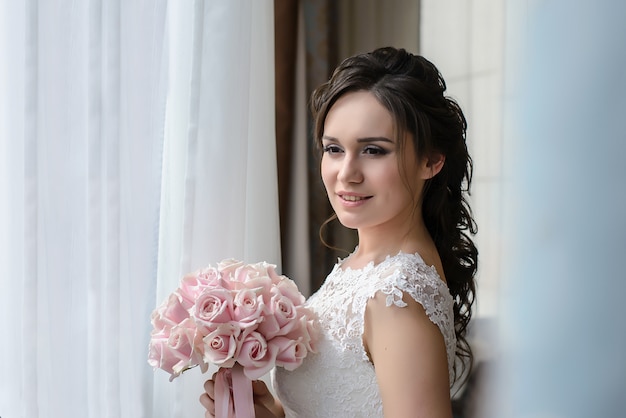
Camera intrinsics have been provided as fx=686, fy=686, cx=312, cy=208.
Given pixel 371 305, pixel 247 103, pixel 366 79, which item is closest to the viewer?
pixel 371 305

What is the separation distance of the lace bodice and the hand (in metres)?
0.07

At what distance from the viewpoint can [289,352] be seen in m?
1.28

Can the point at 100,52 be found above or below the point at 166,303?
above

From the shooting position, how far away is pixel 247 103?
173cm

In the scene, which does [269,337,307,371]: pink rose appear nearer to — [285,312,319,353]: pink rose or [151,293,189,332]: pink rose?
[285,312,319,353]: pink rose

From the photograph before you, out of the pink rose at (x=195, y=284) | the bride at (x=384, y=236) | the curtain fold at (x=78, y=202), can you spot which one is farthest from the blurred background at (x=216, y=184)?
the pink rose at (x=195, y=284)

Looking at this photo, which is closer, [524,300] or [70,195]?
[524,300]

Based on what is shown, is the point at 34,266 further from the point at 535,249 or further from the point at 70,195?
the point at 535,249

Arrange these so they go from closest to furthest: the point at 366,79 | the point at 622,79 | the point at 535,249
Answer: the point at 622,79 → the point at 535,249 → the point at 366,79

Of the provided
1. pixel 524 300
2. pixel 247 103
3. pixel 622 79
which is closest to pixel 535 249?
pixel 524 300

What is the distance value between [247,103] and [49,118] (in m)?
0.49

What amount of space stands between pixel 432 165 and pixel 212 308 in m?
0.52

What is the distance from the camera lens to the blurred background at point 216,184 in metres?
1.03

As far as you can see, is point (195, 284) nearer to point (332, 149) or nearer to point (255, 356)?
point (255, 356)
